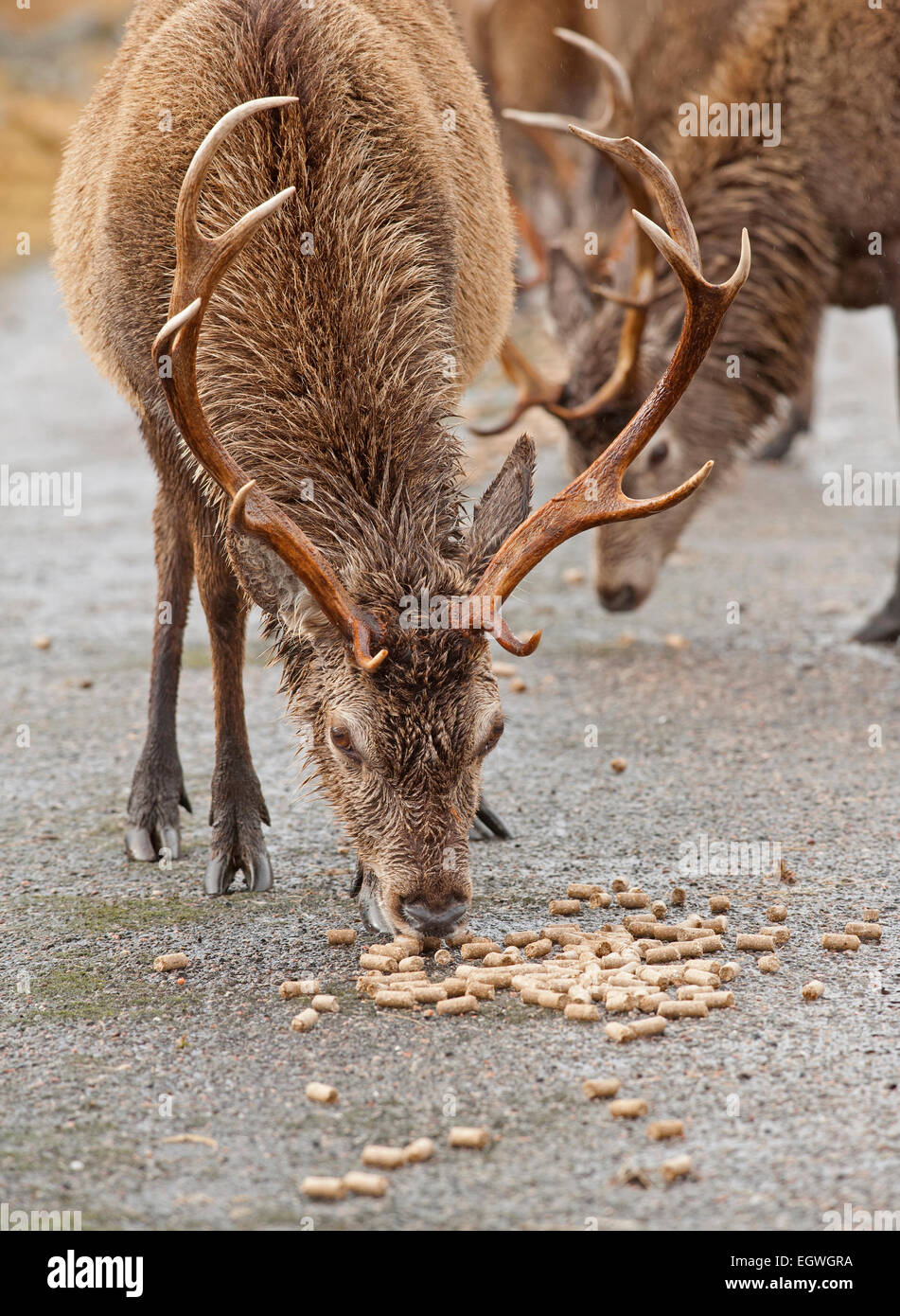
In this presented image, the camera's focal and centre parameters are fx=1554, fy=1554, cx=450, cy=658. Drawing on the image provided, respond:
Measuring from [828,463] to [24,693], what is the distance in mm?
6864

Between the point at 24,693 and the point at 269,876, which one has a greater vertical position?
the point at 24,693

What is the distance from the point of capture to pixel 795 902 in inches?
203

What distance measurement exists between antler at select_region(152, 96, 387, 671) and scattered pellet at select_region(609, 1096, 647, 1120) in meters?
1.32

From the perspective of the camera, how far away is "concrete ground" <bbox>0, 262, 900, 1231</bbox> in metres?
3.52

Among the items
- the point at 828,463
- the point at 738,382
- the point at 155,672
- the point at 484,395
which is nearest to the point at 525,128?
the point at 484,395

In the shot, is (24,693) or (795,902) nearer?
(795,902)

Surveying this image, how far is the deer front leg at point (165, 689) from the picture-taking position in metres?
5.84

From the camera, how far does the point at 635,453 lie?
15.3ft

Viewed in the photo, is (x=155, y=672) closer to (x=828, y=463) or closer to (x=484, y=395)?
(x=828, y=463)

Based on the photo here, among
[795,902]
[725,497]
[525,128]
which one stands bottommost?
[795,902]

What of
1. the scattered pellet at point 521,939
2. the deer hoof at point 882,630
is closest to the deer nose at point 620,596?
the deer hoof at point 882,630

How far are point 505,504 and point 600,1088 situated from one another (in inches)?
70.1

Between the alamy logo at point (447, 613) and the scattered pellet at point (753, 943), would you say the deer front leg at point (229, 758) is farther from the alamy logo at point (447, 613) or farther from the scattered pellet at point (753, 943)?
the scattered pellet at point (753, 943)
